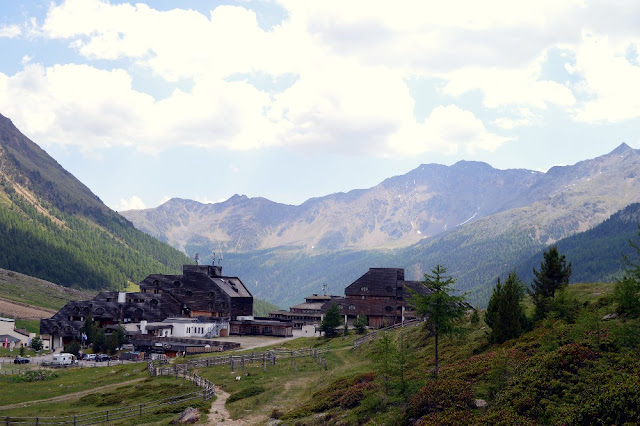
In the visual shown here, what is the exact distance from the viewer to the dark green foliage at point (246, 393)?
52.9 meters

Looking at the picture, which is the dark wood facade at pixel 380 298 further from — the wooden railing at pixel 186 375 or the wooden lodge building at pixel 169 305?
the wooden railing at pixel 186 375

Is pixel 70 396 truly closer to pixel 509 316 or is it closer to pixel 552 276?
pixel 509 316

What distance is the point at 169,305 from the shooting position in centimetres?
12962

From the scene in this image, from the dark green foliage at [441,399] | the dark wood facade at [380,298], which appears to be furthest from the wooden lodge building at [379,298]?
the dark green foliage at [441,399]

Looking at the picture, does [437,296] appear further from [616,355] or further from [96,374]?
[96,374]

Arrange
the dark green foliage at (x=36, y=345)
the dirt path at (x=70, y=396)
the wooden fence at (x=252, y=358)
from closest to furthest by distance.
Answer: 1. the dirt path at (x=70, y=396)
2. the wooden fence at (x=252, y=358)
3. the dark green foliage at (x=36, y=345)

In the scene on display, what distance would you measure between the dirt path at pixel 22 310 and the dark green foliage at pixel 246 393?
140 metres

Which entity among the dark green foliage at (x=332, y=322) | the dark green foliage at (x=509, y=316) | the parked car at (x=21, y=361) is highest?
the dark green foliage at (x=509, y=316)

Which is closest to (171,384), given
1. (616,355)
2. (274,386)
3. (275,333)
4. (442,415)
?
(274,386)

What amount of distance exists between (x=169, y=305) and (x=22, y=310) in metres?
76.4

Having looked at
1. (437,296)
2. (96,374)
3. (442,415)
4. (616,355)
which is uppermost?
(437,296)

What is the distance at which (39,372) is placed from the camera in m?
82.1

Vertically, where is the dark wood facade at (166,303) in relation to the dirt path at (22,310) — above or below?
above

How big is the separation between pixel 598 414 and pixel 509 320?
24.4 meters
